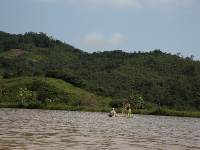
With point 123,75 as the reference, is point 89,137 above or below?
below

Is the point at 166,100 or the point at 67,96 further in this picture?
the point at 166,100

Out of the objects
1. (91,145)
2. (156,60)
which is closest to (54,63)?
(156,60)

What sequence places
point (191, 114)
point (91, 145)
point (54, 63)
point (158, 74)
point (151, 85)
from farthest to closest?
1. point (54, 63)
2. point (158, 74)
3. point (151, 85)
4. point (191, 114)
5. point (91, 145)

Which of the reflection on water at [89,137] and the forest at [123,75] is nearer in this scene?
the reflection on water at [89,137]

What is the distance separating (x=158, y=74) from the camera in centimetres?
14588

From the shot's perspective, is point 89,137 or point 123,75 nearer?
point 89,137

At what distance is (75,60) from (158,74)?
74343 mm

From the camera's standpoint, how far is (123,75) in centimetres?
14288

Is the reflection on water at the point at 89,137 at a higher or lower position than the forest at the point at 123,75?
lower

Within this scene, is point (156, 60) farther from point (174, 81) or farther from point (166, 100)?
point (166, 100)

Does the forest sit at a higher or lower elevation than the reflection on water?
higher

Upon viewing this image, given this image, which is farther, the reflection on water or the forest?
the forest

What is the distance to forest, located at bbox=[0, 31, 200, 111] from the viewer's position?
110938 mm

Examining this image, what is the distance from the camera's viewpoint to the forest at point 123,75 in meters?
111
